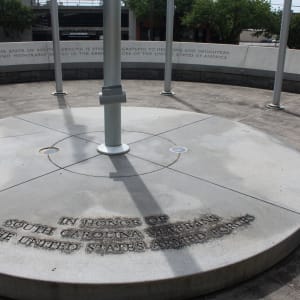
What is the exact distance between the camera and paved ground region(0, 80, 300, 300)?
874cm

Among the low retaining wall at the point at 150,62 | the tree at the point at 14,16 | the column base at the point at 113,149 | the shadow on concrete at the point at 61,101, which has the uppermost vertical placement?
the tree at the point at 14,16

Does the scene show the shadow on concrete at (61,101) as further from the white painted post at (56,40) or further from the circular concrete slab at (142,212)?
the circular concrete slab at (142,212)

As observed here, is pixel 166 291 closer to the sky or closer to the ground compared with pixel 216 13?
closer to the ground

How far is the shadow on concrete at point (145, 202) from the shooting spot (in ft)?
11.3

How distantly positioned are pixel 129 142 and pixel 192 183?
1631mm

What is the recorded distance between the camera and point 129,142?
625 centimetres

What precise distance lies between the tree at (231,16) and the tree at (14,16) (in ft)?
64.9

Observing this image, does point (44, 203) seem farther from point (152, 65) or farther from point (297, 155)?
point (152, 65)

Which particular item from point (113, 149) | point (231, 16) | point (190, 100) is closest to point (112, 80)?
point (113, 149)

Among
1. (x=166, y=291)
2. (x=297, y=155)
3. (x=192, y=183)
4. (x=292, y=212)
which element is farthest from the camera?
(x=297, y=155)

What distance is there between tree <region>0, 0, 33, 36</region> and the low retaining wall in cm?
3766

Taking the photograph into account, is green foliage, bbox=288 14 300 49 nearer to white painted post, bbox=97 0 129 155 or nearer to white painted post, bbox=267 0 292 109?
white painted post, bbox=267 0 292 109

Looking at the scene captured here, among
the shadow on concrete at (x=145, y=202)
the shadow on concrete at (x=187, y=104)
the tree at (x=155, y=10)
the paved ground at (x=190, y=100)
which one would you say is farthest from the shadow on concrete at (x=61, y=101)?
the tree at (x=155, y=10)

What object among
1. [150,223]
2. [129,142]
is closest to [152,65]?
[129,142]
